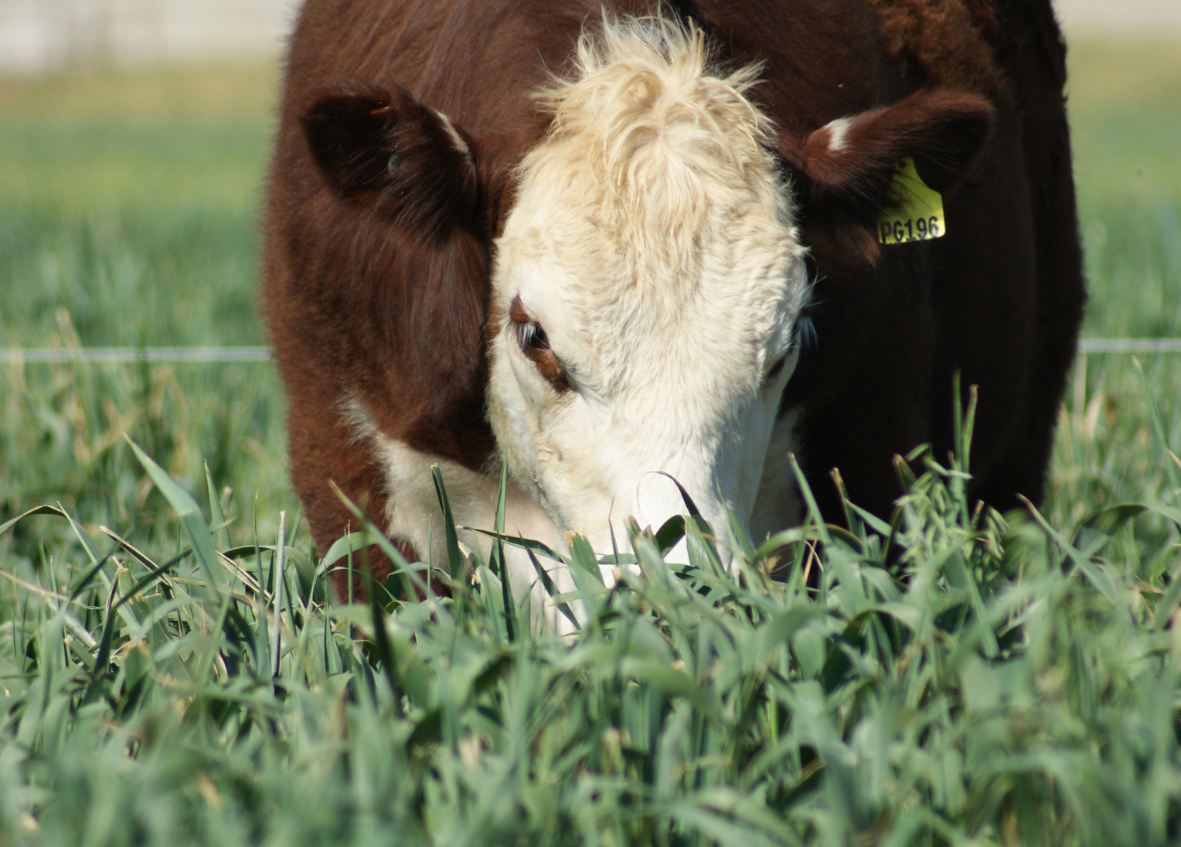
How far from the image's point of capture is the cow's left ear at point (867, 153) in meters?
2.18

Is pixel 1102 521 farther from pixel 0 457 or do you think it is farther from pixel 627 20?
pixel 0 457

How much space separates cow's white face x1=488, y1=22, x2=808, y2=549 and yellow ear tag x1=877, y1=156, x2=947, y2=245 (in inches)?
12.9

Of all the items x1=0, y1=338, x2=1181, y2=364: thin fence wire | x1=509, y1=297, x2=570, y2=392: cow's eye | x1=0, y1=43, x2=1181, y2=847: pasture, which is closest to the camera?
x1=0, y1=43, x2=1181, y2=847: pasture

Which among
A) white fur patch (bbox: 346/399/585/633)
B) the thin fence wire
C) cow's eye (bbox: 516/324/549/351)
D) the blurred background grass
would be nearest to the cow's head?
cow's eye (bbox: 516/324/549/351)

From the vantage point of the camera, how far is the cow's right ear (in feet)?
6.59

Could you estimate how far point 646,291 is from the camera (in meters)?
1.88

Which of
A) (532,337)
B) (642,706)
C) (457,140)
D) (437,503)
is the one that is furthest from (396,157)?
(642,706)

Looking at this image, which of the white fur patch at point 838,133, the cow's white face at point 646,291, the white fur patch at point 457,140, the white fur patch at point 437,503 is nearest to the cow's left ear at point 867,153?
the white fur patch at point 838,133

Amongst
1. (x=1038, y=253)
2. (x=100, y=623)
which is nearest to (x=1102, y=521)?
(x=100, y=623)

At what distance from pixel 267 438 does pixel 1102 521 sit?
2.83 meters

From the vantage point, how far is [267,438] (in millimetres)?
3834

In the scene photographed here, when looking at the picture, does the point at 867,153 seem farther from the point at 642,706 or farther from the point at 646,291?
the point at 642,706

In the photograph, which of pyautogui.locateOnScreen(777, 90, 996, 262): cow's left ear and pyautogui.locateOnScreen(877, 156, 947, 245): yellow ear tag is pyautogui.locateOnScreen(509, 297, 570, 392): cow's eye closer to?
pyautogui.locateOnScreen(777, 90, 996, 262): cow's left ear

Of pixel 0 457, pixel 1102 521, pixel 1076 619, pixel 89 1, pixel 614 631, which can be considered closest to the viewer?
pixel 1076 619
